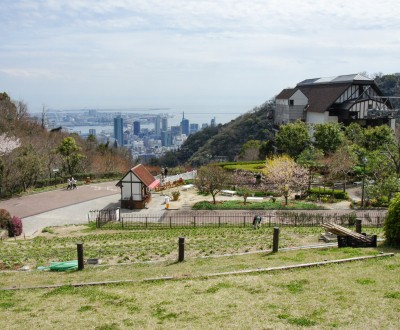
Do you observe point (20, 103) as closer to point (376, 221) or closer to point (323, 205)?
point (323, 205)

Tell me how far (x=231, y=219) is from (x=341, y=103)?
1332 inches

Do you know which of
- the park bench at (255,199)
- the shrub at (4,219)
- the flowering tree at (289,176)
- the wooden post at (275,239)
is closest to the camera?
the wooden post at (275,239)

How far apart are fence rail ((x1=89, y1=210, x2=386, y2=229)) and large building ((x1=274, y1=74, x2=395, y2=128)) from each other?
1103 inches

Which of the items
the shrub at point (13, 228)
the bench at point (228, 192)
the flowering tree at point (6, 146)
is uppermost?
the flowering tree at point (6, 146)

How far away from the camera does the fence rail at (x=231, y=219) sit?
942 inches

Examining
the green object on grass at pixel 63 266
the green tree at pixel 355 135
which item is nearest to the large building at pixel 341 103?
the green tree at pixel 355 135

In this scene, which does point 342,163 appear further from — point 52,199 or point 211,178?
point 52,199

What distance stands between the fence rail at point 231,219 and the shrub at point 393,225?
7.92 metres

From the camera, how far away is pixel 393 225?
47.7ft

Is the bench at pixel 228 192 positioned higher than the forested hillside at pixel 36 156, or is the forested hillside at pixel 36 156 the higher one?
the forested hillside at pixel 36 156

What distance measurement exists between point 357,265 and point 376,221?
13112 millimetres

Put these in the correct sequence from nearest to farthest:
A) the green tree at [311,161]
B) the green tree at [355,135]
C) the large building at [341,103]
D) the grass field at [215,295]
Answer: the grass field at [215,295], the green tree at [311,161], the green tree at [355,135], the large building at [341,103]

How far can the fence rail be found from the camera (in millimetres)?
23922

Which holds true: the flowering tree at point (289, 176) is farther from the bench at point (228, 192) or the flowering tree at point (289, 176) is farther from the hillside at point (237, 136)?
the hillside at point (237, 136)
